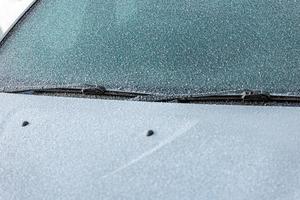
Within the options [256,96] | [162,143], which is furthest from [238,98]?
[162,143]

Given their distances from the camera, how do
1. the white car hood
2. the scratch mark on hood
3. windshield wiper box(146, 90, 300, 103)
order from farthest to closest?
1. windshield wiper box(146, 90, 300, 103)
2. the scratch mark on hood
3. the white car hood

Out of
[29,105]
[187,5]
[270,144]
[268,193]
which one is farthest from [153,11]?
[268,193]

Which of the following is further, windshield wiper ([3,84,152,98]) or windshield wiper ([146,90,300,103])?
windshield wiper ([3,84,152,98])

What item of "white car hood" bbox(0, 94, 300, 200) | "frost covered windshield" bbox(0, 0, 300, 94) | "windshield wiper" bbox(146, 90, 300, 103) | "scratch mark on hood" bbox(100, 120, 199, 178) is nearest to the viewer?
"white car hood" bbox(0, 94, 300, 200)

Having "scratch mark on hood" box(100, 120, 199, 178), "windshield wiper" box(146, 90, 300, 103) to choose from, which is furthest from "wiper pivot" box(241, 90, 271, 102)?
"scratch mark on hood" box(100, 120, 199, 178)

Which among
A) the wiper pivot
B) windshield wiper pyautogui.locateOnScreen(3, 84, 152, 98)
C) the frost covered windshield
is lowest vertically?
the wiper pivot

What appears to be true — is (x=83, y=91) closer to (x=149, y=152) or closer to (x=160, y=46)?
(x=160, y=46)

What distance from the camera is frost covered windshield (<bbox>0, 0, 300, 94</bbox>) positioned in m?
2.14

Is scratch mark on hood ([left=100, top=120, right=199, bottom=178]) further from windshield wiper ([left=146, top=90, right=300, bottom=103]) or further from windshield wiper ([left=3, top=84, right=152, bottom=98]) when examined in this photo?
windshield wiper ([left=3, top=84, right=152, bottom=98])

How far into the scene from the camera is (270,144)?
6.12ft

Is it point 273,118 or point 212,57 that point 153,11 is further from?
point 273,118

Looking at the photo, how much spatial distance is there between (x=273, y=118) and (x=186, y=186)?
424mm

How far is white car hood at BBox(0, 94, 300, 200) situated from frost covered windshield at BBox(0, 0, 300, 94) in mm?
137

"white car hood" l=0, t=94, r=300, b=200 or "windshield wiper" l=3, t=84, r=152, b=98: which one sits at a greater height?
"windshield wiper" l=3, t=84, r=152, b=98
